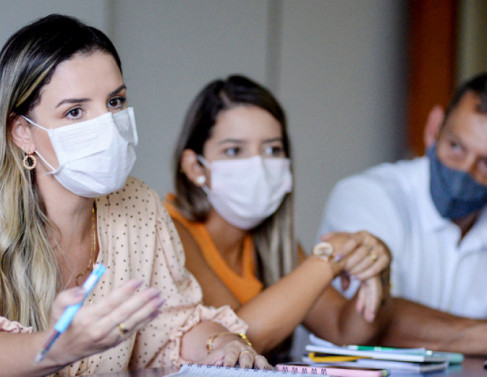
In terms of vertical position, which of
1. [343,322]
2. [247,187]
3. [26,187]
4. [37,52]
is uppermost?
[37,52]

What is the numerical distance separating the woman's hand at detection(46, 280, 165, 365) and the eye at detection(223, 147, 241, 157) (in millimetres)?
1120

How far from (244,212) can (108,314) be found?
3.67ft

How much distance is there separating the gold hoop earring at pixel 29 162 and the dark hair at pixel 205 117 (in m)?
0.74

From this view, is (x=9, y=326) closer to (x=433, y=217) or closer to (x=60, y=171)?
(x=60, y=171)

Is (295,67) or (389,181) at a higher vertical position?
(295,67)

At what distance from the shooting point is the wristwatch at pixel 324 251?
176 cm

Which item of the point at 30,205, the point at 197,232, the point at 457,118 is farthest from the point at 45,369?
the point at 457,118

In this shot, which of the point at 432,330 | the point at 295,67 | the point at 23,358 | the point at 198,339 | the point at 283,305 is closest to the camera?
the point at 23,358

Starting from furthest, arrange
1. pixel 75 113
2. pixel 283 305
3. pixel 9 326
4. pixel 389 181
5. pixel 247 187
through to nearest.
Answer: pixel 389 181 → pixel 247 187 → pixel 283 305 → pixel 75 113 → pixel 9 326

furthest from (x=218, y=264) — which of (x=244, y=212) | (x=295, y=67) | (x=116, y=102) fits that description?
(x=295, y=67)

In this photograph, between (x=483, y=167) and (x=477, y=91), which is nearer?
(x=483, y=167)

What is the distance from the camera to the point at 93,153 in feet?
4.45

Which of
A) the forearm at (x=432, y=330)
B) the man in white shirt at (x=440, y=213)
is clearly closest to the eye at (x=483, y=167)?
the man in white shirt at (x=440, y=213)

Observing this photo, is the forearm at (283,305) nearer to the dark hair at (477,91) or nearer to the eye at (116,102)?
the eye at (116,102)
